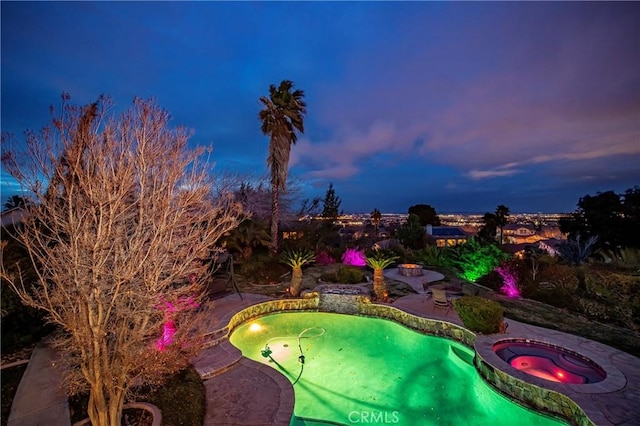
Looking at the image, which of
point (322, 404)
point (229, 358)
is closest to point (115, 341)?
point (229, 358)

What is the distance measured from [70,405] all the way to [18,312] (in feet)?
13.0

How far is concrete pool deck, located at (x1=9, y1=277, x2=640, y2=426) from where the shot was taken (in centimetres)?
452

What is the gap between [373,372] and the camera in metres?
6.98

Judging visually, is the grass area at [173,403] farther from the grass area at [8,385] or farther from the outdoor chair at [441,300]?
the outdoor chair at [441,300]

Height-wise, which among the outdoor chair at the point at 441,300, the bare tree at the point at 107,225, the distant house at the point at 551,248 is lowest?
the outdoor chair at the point at 441,300

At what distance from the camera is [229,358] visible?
6.59m

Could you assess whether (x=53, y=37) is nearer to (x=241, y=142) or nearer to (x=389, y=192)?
(x=241, y=142)

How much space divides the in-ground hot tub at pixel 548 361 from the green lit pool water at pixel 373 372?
35.9 inches

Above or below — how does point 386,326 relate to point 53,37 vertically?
below

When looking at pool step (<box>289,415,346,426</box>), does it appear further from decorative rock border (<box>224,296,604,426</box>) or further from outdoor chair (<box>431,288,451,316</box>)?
outdoor chair (<box>431,288,451,316</box>)

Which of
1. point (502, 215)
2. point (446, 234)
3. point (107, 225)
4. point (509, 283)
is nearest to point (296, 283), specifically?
point (509, 283)

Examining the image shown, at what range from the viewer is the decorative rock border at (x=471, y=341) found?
16.2 feet

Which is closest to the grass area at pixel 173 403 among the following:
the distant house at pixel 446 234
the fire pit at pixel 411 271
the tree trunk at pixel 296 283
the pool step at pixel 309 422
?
the pool step at pixel 309 422

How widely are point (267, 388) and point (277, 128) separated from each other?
13619 mm
